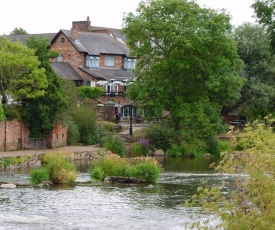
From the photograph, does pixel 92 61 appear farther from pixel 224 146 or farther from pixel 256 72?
→ pixel 224 146

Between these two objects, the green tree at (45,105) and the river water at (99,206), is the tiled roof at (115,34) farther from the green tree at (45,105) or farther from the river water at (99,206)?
the river water at (99,206)

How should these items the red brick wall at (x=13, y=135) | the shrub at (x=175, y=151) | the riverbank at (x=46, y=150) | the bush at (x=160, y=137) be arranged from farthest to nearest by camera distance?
the bush at (x=160, y=137) → the shrub at (x=175, y=151) → the red brick wall at (x=13, y=135) → the riverbank at (x=46, y=150)

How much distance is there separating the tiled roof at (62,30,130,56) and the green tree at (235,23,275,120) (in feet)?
61.5

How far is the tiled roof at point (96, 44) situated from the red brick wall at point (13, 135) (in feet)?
93.0

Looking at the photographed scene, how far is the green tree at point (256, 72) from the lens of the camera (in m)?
72.0

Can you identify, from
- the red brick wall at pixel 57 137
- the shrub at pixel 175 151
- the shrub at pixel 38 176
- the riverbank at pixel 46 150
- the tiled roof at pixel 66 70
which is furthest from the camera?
the tiled roof at pixel 66 70

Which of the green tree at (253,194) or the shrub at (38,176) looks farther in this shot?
the shrub at (38,176)

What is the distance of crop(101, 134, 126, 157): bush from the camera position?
59581 millimetres

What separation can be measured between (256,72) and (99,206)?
45.2 m

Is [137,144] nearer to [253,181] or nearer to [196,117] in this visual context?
[196,117]

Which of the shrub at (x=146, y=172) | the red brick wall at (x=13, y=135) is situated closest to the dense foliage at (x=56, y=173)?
the shrub at (x=146, y=172)

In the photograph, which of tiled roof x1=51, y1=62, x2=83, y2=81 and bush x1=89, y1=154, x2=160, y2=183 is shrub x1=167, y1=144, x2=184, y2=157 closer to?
tiled roof x1=51, y1=62, x2=83, y2=81

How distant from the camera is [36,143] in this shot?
5731cm

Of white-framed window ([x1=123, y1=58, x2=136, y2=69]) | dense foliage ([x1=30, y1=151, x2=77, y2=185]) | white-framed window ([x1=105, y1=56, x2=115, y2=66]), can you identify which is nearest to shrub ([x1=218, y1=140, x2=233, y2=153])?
white-framed window ([x1=105, y1=56, x2=115, y2=66])
